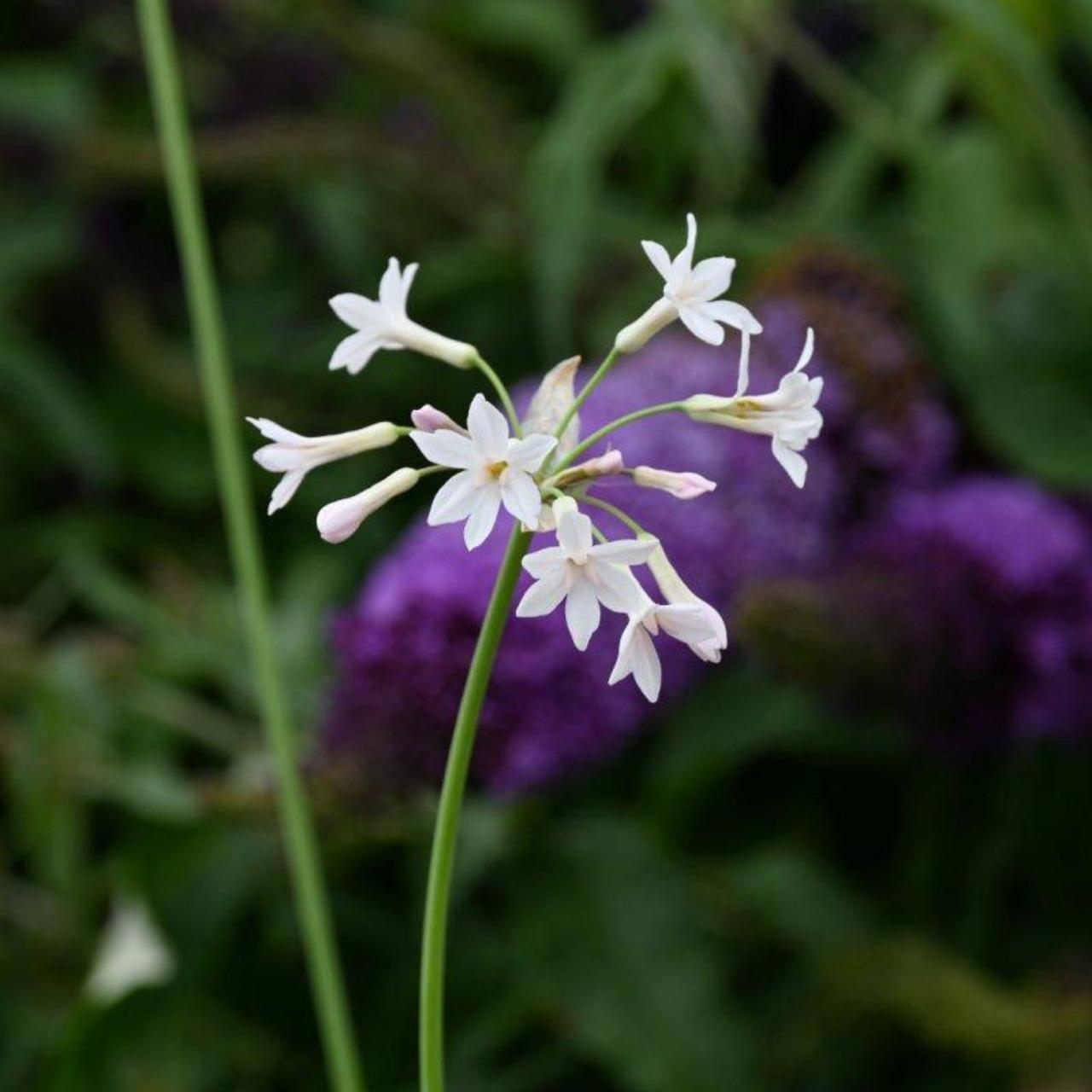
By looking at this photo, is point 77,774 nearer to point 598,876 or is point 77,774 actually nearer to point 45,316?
point 598,876

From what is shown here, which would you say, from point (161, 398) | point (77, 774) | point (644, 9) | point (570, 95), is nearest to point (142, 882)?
point (77, 774)

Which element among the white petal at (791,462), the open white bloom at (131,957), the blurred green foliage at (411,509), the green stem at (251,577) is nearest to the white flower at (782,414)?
the white petal at (791,462)

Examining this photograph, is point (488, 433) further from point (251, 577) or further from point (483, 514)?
point (251, 577)

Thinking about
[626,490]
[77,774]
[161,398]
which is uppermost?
[161,398]

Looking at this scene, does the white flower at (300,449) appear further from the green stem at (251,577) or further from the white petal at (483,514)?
the green stem at (251,577)

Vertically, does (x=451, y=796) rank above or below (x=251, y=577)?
below

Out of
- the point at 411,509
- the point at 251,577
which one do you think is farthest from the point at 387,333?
the point at 411,509
